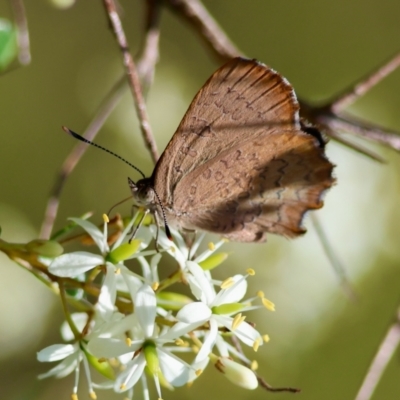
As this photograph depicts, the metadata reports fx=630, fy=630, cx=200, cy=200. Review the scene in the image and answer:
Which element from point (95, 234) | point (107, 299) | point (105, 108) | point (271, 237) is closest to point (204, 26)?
point (105, 108)

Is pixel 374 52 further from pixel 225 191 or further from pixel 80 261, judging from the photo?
pixel 80 261

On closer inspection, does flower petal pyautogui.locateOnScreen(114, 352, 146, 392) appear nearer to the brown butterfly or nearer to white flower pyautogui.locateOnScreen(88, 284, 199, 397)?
white flower pyautogui.locateOnScreen(88, 284, 199, 397)

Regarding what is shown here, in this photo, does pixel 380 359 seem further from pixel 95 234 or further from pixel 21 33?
pixel 21 33

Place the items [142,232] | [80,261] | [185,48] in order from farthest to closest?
[185,48], [142,232], [80,261]

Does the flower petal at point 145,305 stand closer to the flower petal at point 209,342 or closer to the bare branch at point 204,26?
the flower petal at point 209,342

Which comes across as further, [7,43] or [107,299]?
[7,43]

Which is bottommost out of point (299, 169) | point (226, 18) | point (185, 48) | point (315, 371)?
point (315, 371)

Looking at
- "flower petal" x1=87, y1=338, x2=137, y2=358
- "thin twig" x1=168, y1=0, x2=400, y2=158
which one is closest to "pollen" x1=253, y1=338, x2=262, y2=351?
"flower petal" x1=87, y1=338, x2=137, y2=358

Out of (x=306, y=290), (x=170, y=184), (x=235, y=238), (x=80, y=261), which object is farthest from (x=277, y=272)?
(x=80, y=261)
